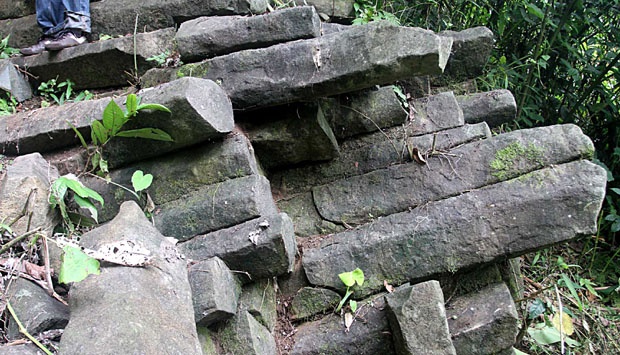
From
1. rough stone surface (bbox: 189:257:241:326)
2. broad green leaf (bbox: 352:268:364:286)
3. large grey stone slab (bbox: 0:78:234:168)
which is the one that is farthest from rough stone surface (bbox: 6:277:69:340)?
broad green leaf (bbox: 352:268:364:286)

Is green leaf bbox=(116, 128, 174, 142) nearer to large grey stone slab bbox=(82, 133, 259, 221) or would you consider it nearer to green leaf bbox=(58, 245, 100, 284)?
large grey stone slab bbox=(82, 133, 259, 221)

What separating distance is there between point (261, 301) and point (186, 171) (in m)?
0.96

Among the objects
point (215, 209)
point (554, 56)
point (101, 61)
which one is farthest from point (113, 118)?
point (554, 56)

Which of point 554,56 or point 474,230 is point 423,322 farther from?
point 554,56

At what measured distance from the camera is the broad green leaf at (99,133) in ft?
9.82

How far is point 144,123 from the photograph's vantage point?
119 inches

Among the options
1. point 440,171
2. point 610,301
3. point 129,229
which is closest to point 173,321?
point 129,229

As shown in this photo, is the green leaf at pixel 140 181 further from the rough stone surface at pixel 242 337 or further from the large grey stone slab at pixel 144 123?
the rough stone surface at pixel 242 337

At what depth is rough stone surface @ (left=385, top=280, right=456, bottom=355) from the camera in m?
2.51

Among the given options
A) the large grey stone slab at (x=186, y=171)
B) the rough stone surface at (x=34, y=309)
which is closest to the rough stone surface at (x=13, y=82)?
the large grey stone slab at (x=186, y=171)

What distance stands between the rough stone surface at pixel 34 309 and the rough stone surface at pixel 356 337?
51.2 inches

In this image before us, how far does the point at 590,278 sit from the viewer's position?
14.4ft

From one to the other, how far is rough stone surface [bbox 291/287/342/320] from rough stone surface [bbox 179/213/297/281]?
0.25 m

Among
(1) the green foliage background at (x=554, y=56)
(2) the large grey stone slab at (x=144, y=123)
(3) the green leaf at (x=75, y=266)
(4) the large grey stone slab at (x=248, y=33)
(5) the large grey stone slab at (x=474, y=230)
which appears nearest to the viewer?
(3) the green leaf at (x=75, y=266)
